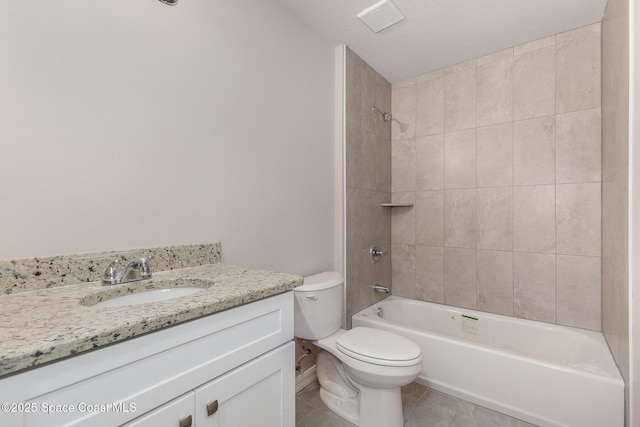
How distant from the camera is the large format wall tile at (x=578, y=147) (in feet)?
5.98

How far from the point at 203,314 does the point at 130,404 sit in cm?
23

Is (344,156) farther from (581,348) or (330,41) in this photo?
(581,348)

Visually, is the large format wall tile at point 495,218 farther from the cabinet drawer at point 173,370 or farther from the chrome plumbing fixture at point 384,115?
the cabinet drawer at point 173,370

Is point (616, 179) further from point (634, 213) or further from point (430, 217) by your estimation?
point (430, 217)

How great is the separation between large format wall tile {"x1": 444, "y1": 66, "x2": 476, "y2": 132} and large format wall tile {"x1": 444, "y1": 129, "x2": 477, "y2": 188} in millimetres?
72

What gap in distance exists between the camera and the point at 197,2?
1283mm

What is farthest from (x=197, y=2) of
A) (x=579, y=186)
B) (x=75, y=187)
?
(x=579, y=186)

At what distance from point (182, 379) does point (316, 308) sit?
0.96m

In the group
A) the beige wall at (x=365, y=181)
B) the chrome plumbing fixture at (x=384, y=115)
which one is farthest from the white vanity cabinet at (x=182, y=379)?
the chrome plumbing fixture at (x=384, y=115)

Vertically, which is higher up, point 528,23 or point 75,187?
point 528,23

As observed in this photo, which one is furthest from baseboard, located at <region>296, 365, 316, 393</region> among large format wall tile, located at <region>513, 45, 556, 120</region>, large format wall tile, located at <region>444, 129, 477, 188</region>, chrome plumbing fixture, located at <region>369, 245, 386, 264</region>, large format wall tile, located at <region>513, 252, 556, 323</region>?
large format wall tile, located at <region>513, 45, 556, 120</region>

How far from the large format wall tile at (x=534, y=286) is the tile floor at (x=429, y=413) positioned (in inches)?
30.1

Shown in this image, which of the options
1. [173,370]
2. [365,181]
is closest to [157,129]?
[173,370]

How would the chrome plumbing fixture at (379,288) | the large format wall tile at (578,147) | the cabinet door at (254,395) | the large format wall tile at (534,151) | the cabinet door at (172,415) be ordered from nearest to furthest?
the cabinet door at (172,415), the cabinet door at (254,395), the large format wall tile at (578,147), the large format wall tile at (534,151), the chrome plumbing fixture at (379,288)
